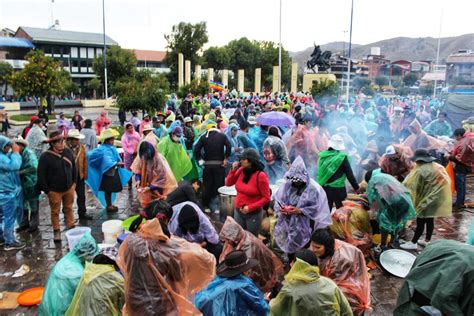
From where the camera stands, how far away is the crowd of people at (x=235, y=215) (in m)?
2.96

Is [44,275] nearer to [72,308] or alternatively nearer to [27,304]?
[27,304]

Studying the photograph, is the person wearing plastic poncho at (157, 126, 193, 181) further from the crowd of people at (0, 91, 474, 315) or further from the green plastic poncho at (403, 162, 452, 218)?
the green plastic poncho at (403, 162, 452, 218)

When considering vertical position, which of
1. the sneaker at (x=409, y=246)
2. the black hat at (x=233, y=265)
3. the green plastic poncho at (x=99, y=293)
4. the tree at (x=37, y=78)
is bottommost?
the sneaker at (x=409, y=246)

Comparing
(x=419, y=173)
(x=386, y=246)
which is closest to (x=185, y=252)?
(x=386, y=246)

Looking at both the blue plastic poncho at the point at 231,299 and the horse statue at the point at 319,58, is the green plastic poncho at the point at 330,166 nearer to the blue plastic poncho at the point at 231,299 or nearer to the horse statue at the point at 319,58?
the blue plastic poncho at the point at 231,299

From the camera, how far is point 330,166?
5.52 metres

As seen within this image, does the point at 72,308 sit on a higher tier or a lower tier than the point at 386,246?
higher

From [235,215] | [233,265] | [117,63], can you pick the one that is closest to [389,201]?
[235,215]

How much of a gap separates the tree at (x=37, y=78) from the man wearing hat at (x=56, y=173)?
20388 mm

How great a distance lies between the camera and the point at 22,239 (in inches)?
245

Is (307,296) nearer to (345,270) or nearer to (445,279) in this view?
(445,279)

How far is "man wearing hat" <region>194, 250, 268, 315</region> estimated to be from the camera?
2904 millimetres

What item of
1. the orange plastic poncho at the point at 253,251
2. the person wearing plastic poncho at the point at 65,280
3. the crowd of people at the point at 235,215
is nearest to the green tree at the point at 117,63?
the crowd of people at the point at 235,215

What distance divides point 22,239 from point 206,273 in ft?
13.4
